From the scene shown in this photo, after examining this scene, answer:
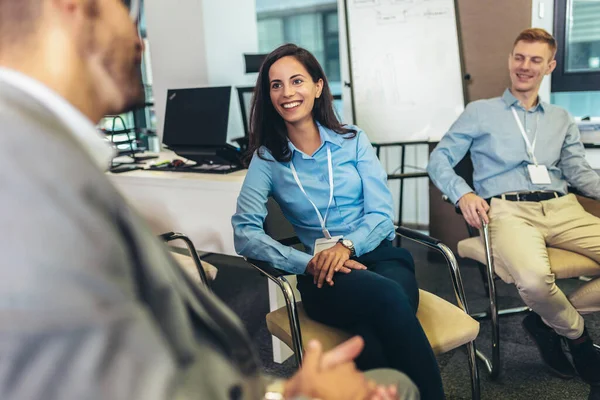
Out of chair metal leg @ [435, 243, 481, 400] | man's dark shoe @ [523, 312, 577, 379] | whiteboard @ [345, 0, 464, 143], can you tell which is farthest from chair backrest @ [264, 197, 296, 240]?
whiteboard @ [345, 0, 464, 143]

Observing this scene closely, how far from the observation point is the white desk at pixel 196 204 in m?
2.18

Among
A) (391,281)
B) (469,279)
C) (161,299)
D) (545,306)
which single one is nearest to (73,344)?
(161,299)

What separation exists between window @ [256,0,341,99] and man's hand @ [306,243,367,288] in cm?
329

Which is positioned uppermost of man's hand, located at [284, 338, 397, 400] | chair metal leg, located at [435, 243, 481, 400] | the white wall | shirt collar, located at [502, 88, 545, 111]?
the white wall

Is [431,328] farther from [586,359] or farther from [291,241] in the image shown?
[586,359]

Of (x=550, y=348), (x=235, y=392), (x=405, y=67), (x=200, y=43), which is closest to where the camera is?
(x=235, y=392)

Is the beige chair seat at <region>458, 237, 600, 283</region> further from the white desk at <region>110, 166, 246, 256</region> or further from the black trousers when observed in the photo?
the white desk at <region>110, 166, 246, 256</region>

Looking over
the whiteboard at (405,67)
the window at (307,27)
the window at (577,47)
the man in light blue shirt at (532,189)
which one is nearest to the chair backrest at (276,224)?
the man in light blue shirt at (532,189)

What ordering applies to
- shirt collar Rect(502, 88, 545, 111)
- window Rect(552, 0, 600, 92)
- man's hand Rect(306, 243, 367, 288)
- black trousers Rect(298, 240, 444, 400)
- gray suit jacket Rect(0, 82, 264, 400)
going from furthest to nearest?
1. window Rect(552, 0, 600, 92)
2. shirt collar Rect(502, 88, 545, 111)
3. man's hand Rect(306, 243, 367, 288)
4. black trousers Rect(298, 240, 444, 400)
5. gray suit jacket Rect(0, 82, 264, 400)

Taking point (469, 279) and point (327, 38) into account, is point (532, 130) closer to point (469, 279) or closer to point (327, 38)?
point (469, 279)

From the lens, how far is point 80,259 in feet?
1.38

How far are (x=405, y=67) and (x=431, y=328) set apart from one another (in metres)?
2.11

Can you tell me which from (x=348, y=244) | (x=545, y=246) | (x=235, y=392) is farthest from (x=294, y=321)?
(x=545, y=246)

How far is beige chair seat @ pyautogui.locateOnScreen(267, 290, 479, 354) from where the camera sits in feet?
4.71
